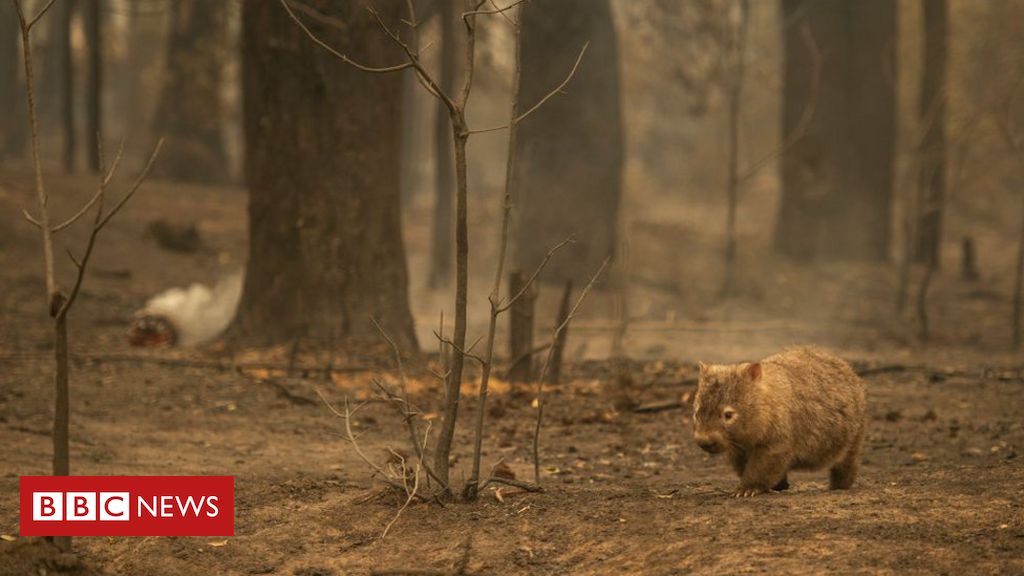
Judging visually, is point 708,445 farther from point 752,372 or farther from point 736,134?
point 736,134

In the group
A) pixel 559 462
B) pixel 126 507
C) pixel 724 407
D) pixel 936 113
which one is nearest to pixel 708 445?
pixel 724 407

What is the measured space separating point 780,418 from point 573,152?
1271 cm

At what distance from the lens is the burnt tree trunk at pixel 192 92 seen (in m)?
26.2

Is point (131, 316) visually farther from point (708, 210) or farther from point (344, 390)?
point (708, 210)

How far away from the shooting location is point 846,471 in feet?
22.4

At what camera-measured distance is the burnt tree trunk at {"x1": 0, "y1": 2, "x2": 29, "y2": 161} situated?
3111 cm

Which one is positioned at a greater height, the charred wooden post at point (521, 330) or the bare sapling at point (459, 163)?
the bare sapling at point (459, 163)

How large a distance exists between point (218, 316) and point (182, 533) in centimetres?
825

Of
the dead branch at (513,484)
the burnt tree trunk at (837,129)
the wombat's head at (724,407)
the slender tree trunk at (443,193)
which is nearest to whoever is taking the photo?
the wombat's head at (724,407)

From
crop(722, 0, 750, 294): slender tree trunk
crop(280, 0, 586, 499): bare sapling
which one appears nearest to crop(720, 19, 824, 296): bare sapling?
crop(722, 0, 750, 294): slender tree trunk

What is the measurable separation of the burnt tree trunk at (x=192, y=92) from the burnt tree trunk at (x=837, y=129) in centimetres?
1140

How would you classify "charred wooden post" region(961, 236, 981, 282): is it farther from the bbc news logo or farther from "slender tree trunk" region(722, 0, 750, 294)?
the bbc news logo

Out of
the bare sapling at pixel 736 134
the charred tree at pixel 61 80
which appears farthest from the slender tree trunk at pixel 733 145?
the charred tree at pixel 61 80

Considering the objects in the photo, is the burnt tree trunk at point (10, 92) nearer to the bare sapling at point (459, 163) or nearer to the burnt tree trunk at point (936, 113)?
the burnt tree trunk at point (936, 113)
